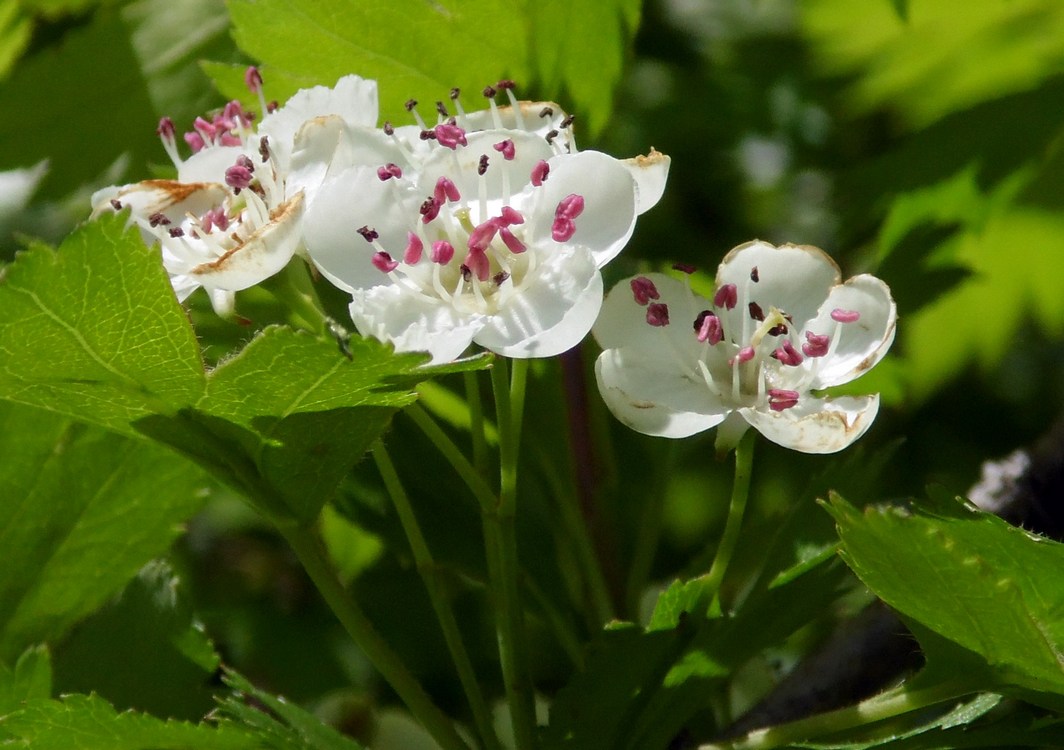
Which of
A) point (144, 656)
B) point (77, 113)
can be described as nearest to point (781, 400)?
point (144, 656)

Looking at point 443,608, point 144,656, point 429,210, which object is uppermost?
point 429,210

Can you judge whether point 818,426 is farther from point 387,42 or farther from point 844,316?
point 387,42

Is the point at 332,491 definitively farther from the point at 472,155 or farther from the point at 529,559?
the point at 529,559

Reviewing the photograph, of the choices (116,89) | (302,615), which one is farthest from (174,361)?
(302,615)

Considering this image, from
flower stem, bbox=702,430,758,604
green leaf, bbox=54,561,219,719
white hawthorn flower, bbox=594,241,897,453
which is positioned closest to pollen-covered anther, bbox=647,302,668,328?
white hawthorn flower, bbox=594,241,897,453

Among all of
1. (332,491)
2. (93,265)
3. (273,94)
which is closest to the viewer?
(93,265)

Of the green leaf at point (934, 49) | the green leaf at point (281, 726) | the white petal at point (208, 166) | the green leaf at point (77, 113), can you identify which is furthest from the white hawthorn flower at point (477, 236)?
the green leaf at point (934, 49)
